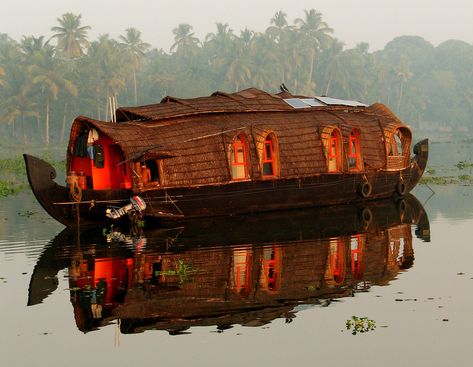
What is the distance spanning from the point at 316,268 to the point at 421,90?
9953cm

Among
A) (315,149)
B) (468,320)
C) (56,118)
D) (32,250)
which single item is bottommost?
(468,320)

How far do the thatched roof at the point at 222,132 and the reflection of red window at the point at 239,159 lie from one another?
169mm

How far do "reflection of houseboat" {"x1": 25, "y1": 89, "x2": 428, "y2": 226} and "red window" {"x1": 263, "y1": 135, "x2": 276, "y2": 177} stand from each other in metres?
0.02

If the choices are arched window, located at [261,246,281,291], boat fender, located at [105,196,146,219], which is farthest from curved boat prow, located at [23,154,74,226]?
arched window, located at [261,246,281,291]

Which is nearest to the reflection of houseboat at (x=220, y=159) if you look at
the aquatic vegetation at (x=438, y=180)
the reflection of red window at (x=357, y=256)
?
the reflection of red window at (x=357, y=256)

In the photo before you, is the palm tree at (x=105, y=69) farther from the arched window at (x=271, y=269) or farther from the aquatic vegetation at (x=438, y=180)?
the arched window at (x=271, y=269)

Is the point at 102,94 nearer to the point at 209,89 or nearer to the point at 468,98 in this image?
the point at 209,89

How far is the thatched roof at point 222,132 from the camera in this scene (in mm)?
17281

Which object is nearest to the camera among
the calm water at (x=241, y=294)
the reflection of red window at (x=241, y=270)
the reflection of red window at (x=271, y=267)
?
the calm water at (x=241, y=294)

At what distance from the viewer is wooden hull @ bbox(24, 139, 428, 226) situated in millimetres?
16969

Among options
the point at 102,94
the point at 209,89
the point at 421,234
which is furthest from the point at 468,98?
the point at 421,234

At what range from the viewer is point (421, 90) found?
108188mm

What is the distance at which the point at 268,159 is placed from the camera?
19.2m

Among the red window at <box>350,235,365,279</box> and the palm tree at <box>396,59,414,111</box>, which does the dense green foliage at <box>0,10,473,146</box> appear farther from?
the red window at <box>350,235,365,279</box>
